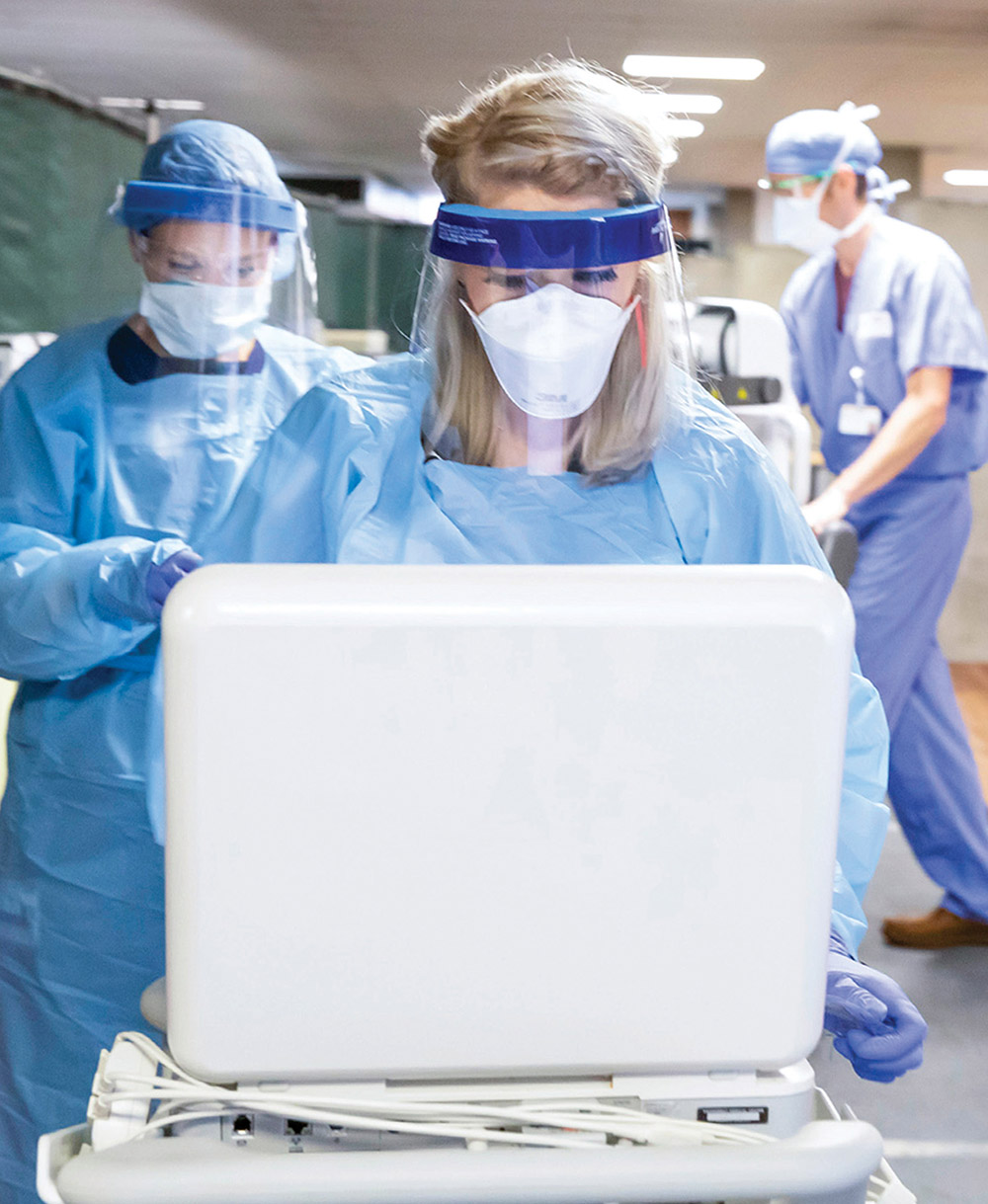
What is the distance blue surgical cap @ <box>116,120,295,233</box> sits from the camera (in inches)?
49.2

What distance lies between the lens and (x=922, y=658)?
7.69ft

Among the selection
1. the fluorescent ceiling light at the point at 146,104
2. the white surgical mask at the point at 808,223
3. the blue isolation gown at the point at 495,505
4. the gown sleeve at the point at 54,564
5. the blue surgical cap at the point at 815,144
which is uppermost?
the blue surgical cap at the point at 815,144

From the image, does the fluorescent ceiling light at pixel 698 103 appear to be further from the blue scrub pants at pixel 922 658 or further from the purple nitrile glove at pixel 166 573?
the purple nitrile glove at pixel 166 573

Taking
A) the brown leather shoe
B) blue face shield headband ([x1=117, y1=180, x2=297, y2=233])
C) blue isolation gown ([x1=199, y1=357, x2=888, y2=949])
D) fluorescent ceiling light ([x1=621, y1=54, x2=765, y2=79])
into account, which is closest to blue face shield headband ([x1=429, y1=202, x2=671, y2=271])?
blue isolation gown ([x1=199, y1=357, x2=888, y2=949])

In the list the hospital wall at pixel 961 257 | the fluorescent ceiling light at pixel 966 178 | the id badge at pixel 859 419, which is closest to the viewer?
the id badge at pixel 859 419

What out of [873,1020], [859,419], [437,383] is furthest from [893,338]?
[873,1020]

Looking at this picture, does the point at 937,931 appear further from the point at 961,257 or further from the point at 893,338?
the point at 961,257

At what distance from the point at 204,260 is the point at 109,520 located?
0.27 m

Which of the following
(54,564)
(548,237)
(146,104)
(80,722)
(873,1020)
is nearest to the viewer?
(873,1020)

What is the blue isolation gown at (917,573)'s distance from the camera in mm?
2291

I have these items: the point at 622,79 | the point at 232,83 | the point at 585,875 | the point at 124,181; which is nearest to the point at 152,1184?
the point at 585,875

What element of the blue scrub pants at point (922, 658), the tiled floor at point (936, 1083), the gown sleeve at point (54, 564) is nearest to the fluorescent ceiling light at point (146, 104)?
the gown sleeve at point (54, 564)

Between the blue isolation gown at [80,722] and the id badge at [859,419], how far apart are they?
1.42 meters

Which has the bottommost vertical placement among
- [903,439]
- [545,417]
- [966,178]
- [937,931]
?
[937,931]
